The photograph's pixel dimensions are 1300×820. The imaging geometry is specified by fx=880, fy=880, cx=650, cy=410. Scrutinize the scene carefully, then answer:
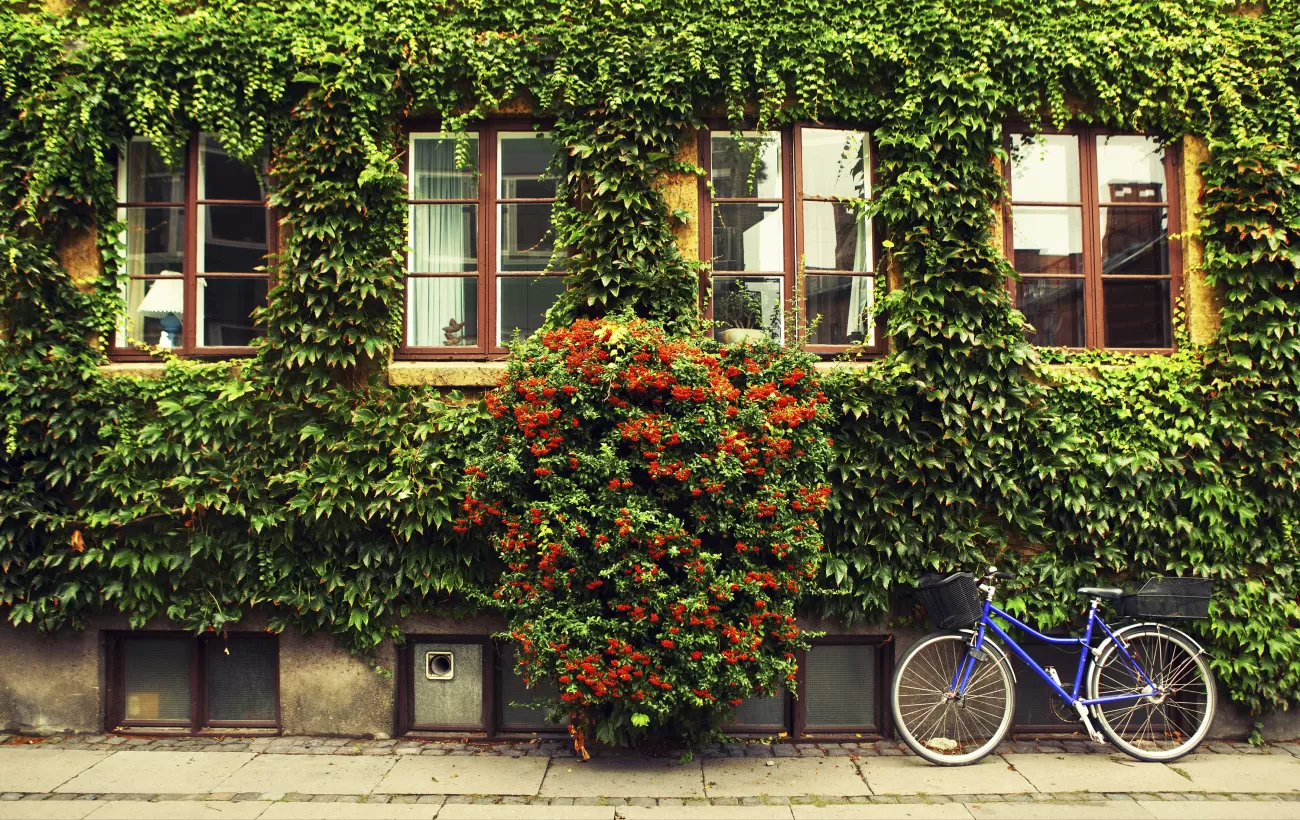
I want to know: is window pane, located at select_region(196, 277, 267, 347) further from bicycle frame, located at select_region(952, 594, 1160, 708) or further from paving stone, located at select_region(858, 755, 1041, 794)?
bicycle frame, located at select_region(952, 594, 1160, 708)

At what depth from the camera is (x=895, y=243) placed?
21.5ft

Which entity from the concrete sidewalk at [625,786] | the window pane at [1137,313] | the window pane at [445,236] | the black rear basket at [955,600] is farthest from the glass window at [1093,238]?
the window pane at [445,236]

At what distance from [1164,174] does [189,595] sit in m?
7.99

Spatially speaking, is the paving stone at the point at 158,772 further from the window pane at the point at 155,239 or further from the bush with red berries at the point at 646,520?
the window pane at the point at 155,239

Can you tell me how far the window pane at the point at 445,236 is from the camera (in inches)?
267

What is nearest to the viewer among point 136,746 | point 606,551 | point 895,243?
point 606,551

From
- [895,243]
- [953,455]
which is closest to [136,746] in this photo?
[953,455]

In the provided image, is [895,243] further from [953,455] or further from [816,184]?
[953,455]

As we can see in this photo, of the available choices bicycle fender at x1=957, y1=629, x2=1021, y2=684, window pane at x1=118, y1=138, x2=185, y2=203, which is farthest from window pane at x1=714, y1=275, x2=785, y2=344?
window pane at x1=118, y1=138, x2=185, y2=203

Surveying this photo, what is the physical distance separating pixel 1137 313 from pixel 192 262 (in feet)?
23.8

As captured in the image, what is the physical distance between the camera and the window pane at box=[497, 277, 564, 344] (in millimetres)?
6691

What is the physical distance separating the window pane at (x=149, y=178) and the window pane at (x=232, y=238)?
32cm

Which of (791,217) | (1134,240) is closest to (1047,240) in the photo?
(1134,240)

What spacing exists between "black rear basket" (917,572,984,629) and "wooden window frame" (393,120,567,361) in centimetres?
351
